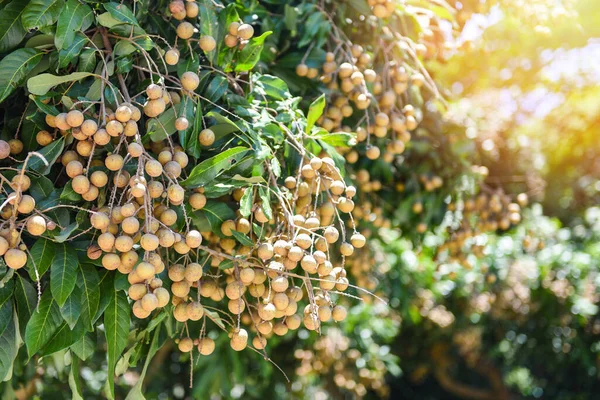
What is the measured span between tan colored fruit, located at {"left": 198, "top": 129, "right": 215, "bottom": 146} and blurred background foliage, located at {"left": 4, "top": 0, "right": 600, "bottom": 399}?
3.68 feet

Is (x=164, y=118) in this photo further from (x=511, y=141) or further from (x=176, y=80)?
(x=511, y=141)

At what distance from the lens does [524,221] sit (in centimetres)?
295

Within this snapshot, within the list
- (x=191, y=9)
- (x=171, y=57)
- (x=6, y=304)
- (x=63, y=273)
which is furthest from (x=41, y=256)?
(x=191, y=9)

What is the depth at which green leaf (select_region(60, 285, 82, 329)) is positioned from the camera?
96 centimetres

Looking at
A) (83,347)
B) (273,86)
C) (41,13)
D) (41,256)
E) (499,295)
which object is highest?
(41,13)

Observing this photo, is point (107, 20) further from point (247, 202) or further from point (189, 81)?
point (247, 202)

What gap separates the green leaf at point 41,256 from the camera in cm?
94

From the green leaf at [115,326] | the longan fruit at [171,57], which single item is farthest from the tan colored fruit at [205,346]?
the longan fruit at [171,57]

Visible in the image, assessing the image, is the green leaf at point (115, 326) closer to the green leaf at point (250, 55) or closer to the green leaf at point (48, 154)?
the green leaf at point (48, 154)

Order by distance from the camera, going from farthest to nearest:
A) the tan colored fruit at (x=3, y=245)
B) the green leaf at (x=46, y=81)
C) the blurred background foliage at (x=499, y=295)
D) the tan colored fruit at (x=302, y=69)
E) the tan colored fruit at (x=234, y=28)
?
the blurred background foliage at (x=499, y=295) < the tan colored fruit at (x=302, y=69) < the tan colored fruit at (x=234, y=28) < the green leaf at (x=46, y=81) < the tan colored fruit at (x=3, y=245)

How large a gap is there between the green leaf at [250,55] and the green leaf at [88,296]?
0.46 m

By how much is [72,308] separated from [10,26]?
47 centimetres

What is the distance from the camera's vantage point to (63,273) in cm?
95

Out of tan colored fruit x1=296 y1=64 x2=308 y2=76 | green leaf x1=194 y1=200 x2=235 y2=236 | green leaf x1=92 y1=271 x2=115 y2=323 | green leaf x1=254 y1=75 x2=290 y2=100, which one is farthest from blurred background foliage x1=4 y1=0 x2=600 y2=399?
green leaf x1=92 y1=271 x2=115 y2=323
